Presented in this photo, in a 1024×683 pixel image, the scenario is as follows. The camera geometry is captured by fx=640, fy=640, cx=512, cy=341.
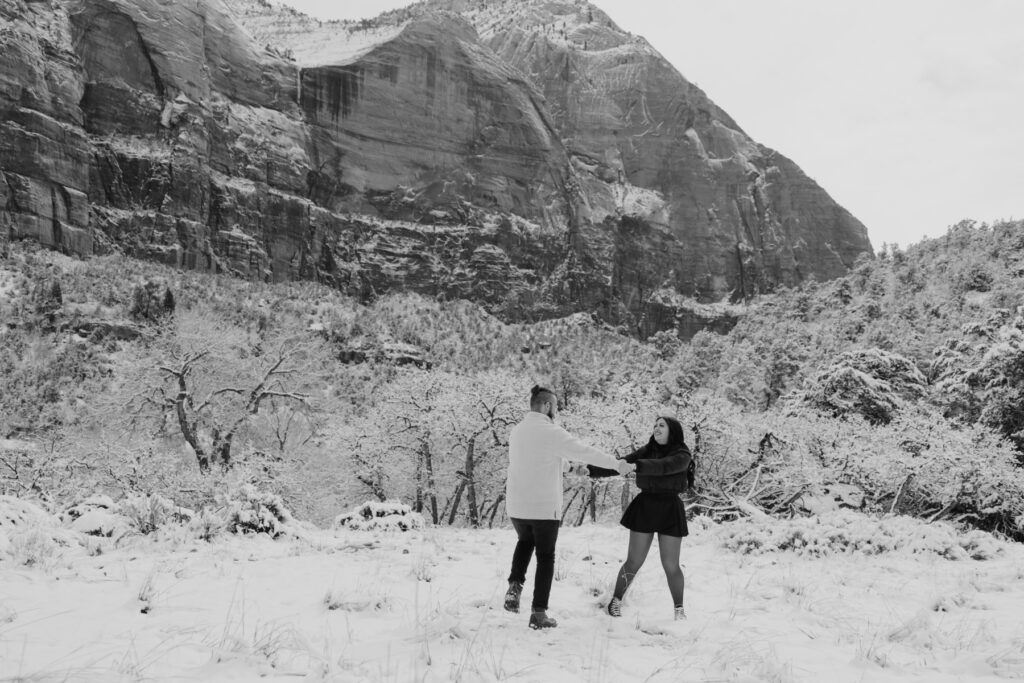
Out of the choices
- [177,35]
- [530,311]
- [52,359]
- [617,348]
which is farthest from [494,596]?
[177,35]

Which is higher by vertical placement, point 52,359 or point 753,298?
point 753,298

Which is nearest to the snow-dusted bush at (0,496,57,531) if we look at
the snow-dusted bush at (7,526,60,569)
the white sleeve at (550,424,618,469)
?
the snow-dusted bush at (7,526,60,569)

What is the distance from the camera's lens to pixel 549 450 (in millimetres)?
5359

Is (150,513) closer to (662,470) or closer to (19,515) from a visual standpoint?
(19,515)

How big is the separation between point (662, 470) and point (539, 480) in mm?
1067

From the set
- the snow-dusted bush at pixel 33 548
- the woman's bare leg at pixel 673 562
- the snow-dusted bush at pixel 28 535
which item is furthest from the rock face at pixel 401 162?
the woman's bare leg at pixel 673 562

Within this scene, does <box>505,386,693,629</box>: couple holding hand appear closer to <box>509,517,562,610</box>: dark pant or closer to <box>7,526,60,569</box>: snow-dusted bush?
<box>509,517,562,610</box>: dark pant

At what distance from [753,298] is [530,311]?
5921 cm

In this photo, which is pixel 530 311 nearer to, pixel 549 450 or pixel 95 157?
pixel 95 157

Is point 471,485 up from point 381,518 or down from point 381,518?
down

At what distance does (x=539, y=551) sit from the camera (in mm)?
5227

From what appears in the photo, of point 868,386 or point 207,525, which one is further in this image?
point 868,386

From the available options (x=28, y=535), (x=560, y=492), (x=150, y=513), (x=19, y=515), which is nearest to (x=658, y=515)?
(x=560, y=492)

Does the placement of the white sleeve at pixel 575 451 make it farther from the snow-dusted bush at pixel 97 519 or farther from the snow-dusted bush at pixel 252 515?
the snow-dusted bush at pixel 97 519
